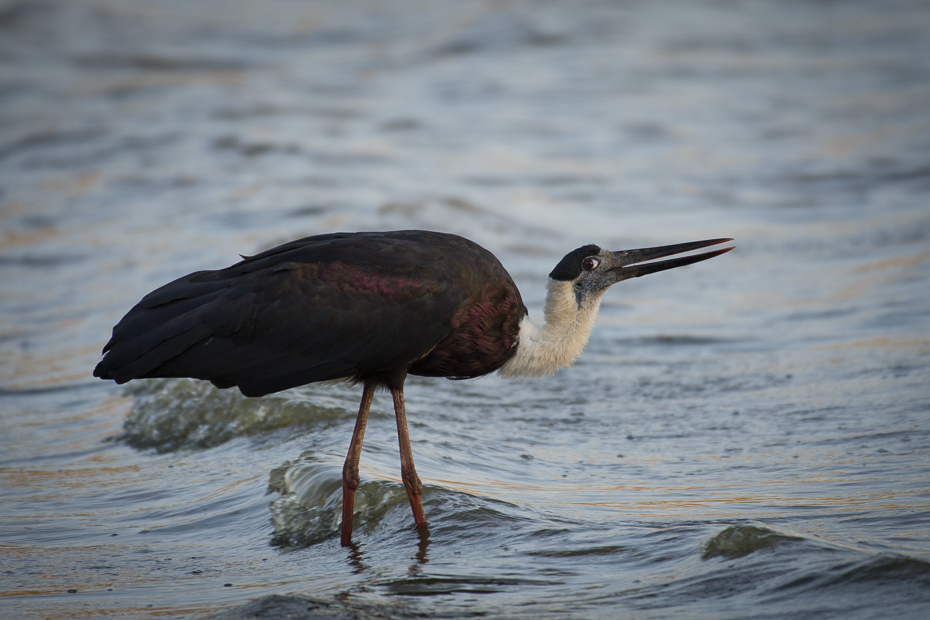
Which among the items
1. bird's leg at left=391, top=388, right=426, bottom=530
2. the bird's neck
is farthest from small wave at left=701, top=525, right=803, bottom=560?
bird's leg at left=391, top=388, right=426, bottom=530

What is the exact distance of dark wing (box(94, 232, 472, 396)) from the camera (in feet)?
18.2

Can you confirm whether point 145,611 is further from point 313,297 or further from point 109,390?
point 109,390

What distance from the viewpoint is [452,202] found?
Answer: 603 inches

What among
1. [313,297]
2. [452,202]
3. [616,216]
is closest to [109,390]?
[313,297]

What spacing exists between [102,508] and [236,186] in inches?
409

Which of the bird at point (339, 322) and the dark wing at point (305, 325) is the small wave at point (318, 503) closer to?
the bird at point (339, 322)

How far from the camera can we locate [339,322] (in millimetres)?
5617

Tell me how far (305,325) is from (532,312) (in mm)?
5684

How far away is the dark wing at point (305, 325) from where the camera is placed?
5.56 m

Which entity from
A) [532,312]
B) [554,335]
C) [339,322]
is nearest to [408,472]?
[339,322]

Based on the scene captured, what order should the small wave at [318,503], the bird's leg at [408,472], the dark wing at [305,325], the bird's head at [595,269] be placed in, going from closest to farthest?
1. the dark wing at [305,325]
2. the bird's leg at [408,472]
3. the small wave at [318,503]
4. the bird's head at [595,269]

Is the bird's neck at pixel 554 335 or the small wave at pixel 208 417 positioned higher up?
the bird's neck at pixel 554 335

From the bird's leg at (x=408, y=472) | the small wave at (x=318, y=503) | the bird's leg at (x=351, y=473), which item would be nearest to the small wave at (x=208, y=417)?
the small wave at (x=318, y=503)

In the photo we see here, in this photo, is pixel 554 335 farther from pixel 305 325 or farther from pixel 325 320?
pixel 305 325
